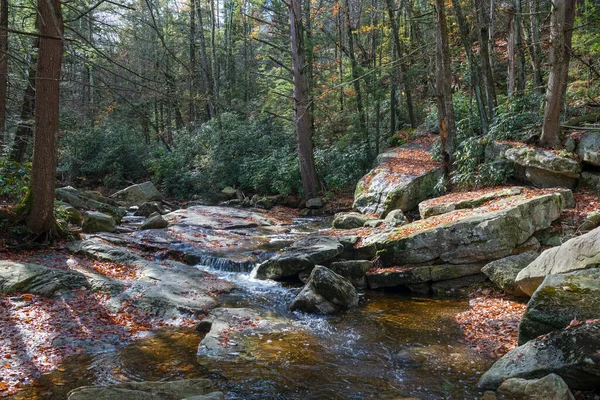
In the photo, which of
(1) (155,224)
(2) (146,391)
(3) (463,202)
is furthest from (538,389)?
(1) (155,224)

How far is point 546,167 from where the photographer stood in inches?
406

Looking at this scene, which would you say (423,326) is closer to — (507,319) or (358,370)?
(507,319)

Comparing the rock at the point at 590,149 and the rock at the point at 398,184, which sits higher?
the rock at the point at 590,149

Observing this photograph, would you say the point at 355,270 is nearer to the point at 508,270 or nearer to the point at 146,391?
the point at 508,270

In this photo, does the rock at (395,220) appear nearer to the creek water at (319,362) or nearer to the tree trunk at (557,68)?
the tree trunk at (557,68)

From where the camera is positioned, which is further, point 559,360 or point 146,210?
point 146,210

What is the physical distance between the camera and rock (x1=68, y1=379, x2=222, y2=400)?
388cm

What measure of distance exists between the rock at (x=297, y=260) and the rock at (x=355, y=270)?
0.41m

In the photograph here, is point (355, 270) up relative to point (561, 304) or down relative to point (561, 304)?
down

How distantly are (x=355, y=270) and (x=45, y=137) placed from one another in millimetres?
7331

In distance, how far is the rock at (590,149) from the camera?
32.0ft

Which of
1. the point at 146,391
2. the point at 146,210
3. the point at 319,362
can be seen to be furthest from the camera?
the point at 146,210

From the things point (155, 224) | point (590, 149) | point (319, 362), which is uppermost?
point (590, 149)

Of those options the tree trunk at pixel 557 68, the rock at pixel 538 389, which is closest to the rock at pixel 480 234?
the tree trunk at pixel 557 68
